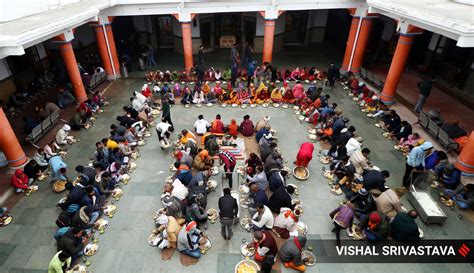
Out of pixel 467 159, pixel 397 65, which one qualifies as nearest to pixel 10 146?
pixel 467 159

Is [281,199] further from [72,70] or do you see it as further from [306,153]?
[72,70]

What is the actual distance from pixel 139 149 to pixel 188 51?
7824 millimetres

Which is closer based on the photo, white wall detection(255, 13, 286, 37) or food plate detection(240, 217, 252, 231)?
food plate detection(240, 217, 252, 231)

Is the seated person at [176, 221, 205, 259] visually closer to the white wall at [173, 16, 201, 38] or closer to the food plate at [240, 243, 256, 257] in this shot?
the food plate at [240, 243, 256, 257]

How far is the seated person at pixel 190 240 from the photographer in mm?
6988

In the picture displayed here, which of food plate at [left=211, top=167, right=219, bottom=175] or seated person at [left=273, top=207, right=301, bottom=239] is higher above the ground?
seated person at [left=273, top=207, right=301, bottom=239]

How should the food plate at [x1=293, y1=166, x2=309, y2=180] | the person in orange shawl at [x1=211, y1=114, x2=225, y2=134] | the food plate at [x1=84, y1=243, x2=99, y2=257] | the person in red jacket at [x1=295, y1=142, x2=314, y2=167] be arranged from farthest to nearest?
the person in orange shawl at [x1=211, y1=114, x2=225, y2=134]
the food plate at [x1=293, y1=166, x2=309, y2=180]
the person in red jacket at [x1=295, y1=142, x2=314, y2=167]
the food plate at [x1=84, y1=243, x2=99, y2=257]

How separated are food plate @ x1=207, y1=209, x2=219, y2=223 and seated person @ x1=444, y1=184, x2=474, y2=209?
700cm

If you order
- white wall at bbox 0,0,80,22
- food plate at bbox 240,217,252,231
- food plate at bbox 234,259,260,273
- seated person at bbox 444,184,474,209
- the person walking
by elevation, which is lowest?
food plate at bbox 234,259,260,273

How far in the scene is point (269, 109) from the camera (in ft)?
44.9

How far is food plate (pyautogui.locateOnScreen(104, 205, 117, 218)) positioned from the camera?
8.32m

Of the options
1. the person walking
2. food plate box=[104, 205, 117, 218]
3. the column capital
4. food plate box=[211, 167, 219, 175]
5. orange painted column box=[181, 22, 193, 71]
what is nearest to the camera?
food plate box=[104, 205, 117, 218]

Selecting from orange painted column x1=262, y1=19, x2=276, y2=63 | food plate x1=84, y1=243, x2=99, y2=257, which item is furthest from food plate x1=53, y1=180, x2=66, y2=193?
orange painted column x1=262, y1=19, x2=276, y2=63

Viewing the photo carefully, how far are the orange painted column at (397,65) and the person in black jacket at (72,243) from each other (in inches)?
533
